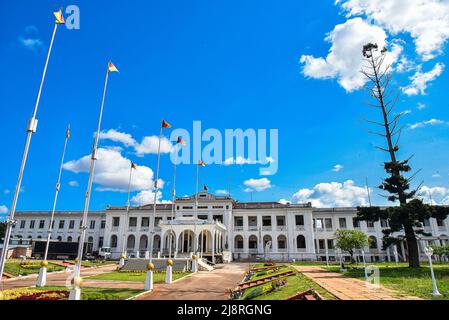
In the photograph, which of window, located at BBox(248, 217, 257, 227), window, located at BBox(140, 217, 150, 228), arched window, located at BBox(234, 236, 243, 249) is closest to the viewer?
arched window, located at BBox(234, 236, 243, 249)

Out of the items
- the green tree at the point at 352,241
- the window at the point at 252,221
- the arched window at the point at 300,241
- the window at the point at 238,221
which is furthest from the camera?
the window at the point at 252,221

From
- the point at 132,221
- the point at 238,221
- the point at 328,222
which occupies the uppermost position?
the point at 132,221

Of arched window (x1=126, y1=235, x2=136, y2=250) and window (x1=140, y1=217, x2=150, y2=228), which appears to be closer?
arched window (x1=126, y1=235, x2=136, y2=250)

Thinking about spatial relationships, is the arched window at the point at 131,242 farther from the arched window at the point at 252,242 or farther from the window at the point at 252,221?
the window at the point at 252,221

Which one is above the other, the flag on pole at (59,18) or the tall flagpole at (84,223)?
the flag on pole at (59,18)

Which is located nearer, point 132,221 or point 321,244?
point 321,244

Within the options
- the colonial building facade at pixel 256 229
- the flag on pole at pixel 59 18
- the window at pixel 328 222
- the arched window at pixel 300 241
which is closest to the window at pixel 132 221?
the colonial building facade at pixel 256 229

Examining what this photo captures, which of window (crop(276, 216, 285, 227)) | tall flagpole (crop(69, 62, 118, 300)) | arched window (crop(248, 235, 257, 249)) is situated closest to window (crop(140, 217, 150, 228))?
arched window (crop(248, 235, 257, 249))

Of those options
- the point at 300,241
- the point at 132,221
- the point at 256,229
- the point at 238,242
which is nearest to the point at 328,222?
the point at 300,241

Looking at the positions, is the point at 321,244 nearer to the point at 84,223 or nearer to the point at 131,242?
the point at 131,242

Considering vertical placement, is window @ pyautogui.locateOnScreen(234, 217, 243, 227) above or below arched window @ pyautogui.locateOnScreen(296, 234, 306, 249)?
above

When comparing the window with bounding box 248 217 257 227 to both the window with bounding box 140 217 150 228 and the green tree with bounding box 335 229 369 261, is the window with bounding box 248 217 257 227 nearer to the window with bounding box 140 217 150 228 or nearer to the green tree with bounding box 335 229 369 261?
the window with bounding box 140 217 150 228

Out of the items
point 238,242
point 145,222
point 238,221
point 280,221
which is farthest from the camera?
point 145,222
